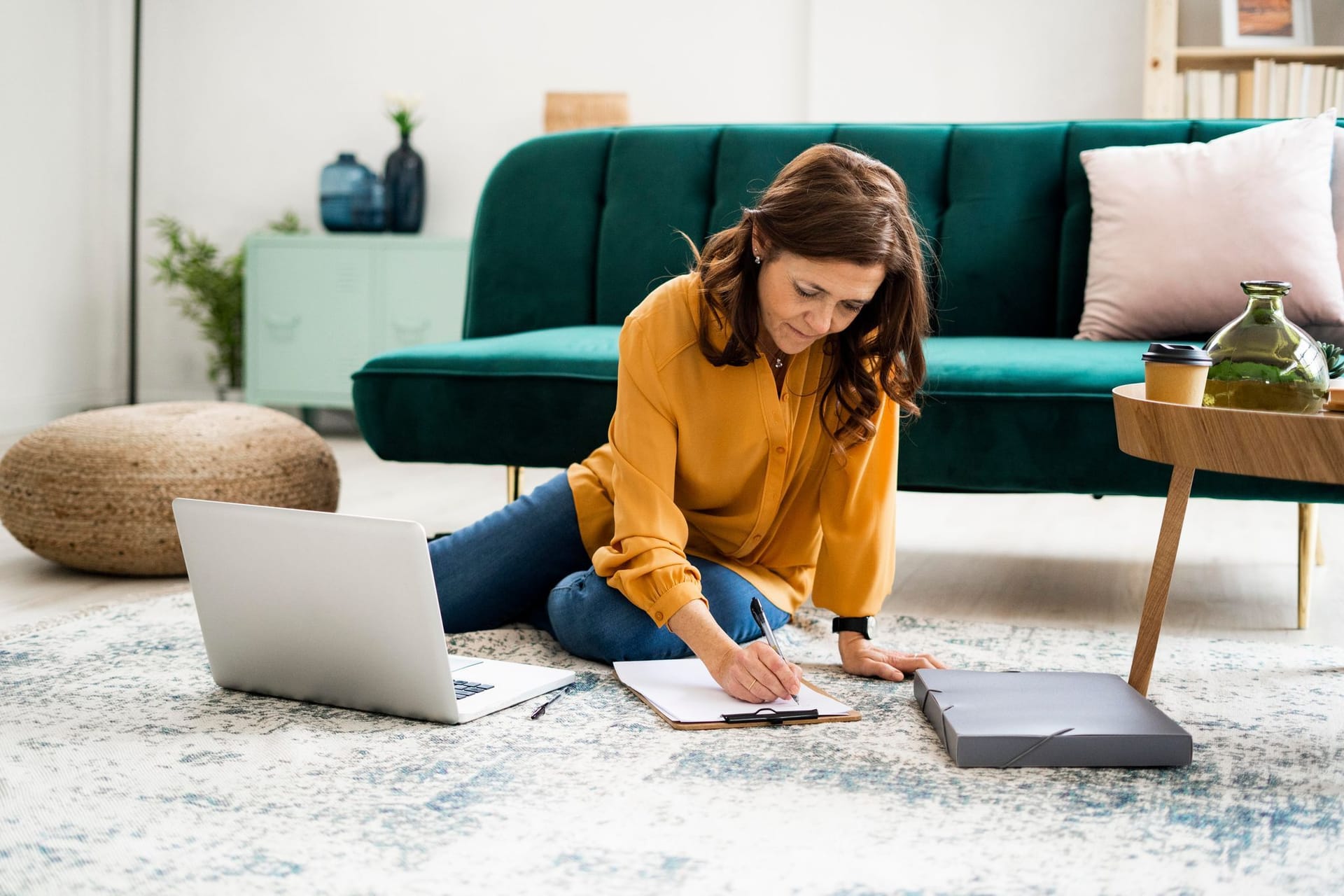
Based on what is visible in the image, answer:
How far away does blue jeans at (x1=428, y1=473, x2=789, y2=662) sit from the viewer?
5.42ft

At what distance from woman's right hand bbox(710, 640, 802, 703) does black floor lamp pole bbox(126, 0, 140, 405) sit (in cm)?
369

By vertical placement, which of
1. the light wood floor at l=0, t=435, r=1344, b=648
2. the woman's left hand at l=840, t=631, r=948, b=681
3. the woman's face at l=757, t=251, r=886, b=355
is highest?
the woman's face at l=757, t=251, r=886, b=355

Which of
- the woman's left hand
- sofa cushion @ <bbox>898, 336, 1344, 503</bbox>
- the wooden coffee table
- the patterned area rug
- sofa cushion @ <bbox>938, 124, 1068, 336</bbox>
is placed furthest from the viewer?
sofa cushion @ <bbox>938, 124, 1068, 336</bbox>

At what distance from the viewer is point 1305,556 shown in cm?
197

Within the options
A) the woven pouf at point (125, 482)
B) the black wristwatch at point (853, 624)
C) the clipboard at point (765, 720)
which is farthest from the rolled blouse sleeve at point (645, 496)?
the woven pouf at point (125, 482)

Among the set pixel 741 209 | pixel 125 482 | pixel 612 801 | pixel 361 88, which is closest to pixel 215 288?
pixel 361 88

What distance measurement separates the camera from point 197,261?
4.43 metres

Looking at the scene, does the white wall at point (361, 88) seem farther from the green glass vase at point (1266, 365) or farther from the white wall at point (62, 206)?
the green glass vase at point (1266, 365)

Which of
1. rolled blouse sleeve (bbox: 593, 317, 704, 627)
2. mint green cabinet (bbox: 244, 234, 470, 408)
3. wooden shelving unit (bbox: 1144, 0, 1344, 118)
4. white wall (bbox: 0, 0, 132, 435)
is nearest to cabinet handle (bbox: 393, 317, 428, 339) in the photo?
mint green cabinet (bbox: 244, 234, 470, 408)

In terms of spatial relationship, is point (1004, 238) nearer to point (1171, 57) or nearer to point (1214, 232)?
point (1214, 232)

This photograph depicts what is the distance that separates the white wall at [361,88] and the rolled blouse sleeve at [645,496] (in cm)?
274

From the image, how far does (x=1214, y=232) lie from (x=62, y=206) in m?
3.74

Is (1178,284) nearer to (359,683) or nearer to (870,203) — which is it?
(870,203)

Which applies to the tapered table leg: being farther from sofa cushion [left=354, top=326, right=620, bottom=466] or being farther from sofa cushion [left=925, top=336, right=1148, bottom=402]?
sofa cushion [left=354, top=326, right=620, bottom=466]
